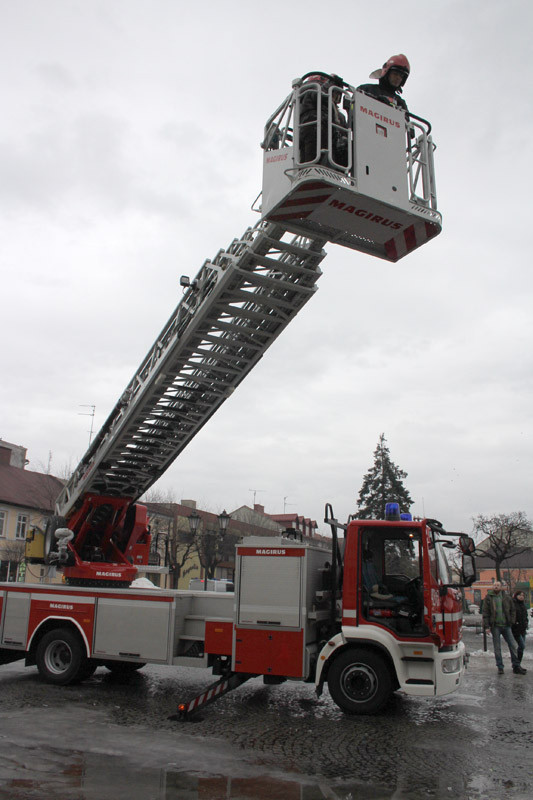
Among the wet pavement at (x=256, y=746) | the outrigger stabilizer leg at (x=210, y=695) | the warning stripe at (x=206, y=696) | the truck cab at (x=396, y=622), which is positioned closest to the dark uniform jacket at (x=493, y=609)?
the wet pavement at (x=256, y=746)

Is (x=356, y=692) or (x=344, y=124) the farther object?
(x=356, y=692)

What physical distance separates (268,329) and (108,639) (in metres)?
4.90

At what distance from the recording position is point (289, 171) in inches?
262

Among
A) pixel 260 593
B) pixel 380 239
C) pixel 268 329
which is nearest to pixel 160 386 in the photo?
pixel 268 329

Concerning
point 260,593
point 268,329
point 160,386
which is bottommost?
point 260,593

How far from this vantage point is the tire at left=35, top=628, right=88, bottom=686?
9.20 meters

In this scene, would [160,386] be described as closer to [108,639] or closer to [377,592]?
[108,639]

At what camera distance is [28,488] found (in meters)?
42.0

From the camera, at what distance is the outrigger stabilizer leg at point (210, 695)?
745cm

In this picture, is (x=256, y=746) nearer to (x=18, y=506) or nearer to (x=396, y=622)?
(x=396, y=622)

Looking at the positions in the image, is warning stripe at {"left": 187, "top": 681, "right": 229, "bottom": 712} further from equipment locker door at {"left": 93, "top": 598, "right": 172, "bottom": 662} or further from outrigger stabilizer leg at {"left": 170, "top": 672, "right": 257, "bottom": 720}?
equipment locker door at {"left": 93, "top": 598, "right": 172, "bottom": 662}

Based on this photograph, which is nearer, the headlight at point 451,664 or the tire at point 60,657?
the headlight at point 451,664

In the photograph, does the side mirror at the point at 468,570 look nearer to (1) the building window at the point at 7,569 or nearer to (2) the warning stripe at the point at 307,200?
(2) the warning stripe at the point at 307,200

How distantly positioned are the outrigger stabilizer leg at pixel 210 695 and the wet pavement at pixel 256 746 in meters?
0.16
